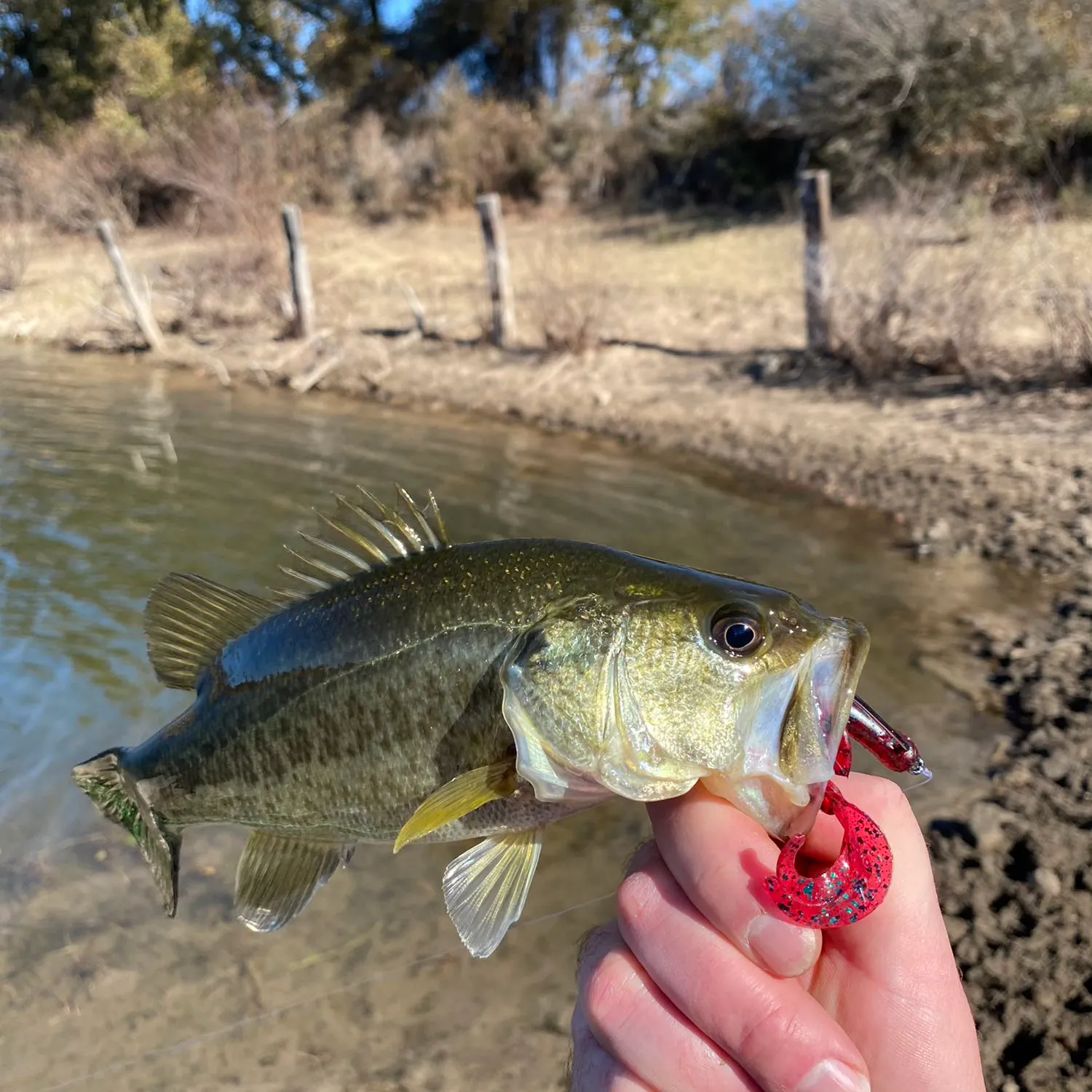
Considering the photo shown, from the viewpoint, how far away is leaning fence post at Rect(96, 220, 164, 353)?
64.3ft

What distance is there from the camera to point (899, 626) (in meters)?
7.35

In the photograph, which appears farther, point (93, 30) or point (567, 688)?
point (93, 30)

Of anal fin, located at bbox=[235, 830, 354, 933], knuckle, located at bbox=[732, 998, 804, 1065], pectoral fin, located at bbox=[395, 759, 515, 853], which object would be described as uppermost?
pectoral fin, located at bbox=[395, 759, 515, 853]

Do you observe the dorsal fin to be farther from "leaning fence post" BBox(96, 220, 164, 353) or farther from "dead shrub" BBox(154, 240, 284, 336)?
"dead shrub" BBox(154, 240, 284, 336)

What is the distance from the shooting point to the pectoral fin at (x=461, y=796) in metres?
1.82

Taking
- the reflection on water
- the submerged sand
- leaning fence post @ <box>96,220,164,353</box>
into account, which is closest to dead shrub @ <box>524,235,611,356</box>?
the reflection on water

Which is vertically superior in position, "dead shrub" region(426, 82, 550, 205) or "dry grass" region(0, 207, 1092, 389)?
"dead shrub" region(426, 82, 550, 205)

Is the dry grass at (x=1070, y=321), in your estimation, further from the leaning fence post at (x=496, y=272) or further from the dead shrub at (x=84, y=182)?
the dead shrub at (x=84, y=182)

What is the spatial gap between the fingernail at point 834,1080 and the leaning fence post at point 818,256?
13.0m

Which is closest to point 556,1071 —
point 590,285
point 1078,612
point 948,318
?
point 1078,612

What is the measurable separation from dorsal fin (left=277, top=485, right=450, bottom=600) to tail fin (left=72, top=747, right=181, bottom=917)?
2.26ft

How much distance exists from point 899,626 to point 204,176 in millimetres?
26176

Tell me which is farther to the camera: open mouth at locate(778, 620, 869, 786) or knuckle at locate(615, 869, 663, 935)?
knuckle at locate(615, 869, 663, 935)

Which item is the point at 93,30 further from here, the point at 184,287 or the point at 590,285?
the point at 590,285
